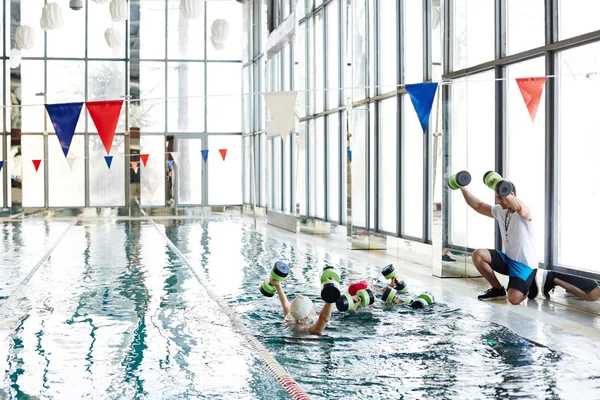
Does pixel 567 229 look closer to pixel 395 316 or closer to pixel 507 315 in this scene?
pixel 507 315

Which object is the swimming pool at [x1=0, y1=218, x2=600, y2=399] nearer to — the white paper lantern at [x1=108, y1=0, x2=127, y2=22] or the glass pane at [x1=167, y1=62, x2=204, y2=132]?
the white paper lantern at [x1=108, y1=0, x2=127, y2=22]

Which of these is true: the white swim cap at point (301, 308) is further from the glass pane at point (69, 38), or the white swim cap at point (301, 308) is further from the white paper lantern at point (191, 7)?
the glass pane at point (69, 38)

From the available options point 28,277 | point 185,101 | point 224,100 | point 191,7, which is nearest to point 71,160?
point 185,101

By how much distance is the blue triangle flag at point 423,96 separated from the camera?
7688mm

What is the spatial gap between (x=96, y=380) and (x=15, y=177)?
66.6 feet

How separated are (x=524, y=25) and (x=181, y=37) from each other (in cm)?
1897

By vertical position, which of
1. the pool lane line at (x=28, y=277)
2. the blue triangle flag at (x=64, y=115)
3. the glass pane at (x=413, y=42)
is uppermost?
the glass pane at (x=413, y=42)

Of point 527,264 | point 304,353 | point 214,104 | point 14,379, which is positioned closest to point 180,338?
point 304,353

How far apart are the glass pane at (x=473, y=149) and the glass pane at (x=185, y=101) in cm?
1737

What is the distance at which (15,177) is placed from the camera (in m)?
23.2

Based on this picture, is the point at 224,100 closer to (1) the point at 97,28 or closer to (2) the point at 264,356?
(1) the point at 97,28

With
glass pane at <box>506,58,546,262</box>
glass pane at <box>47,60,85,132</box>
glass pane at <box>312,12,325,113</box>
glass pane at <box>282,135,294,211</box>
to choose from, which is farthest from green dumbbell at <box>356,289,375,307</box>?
glass pane at <box>47,60,85,132</box>

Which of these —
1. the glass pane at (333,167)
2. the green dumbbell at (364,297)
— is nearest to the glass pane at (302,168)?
the glass pane at (333,167)

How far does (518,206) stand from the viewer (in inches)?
269
